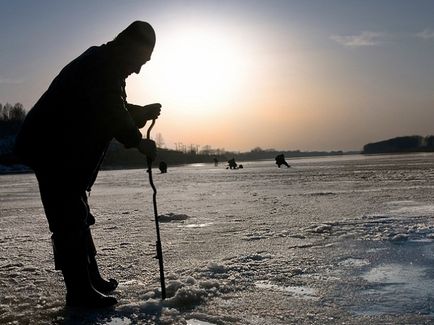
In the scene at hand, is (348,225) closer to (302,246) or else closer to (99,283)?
(302,246)

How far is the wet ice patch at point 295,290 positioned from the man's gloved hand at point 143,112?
166 cm

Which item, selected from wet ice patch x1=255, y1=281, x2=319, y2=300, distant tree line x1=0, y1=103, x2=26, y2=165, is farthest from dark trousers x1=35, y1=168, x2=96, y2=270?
distant tree line x1=0, y1=103, x2=26, y2=165

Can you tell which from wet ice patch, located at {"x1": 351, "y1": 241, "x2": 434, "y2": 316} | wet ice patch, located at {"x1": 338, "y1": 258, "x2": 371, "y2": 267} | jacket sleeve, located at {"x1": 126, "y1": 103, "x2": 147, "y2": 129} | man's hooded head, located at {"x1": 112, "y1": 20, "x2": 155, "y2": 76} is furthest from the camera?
wet ice patch, located at {"x1": 338, "y1": 258, "x2": 371, "y2": 267}

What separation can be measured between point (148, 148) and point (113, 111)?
1.28ft

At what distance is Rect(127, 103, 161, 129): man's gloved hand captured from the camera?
3855 mm

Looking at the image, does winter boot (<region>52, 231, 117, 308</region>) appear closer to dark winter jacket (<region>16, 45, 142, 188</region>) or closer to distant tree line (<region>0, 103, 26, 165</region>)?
dark winter jacket (<region>16, 45, 142, 188</region>)

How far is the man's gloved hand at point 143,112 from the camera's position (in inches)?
152

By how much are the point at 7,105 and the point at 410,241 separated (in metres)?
184

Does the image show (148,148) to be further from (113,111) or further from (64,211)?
(64,211)

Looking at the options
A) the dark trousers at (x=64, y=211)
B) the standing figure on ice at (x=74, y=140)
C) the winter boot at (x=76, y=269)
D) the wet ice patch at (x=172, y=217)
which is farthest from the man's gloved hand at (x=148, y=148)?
the wet ice patch at (x=172, y=217)

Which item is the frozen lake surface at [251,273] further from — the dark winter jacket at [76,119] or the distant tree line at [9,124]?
the distant tree line at [9,124]

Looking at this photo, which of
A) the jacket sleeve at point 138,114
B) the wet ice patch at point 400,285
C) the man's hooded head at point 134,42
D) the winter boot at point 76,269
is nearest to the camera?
the wet ice patch at point 400,285

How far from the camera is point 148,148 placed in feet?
11.0

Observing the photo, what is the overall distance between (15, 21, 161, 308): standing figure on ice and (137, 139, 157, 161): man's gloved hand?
0.08 meters
